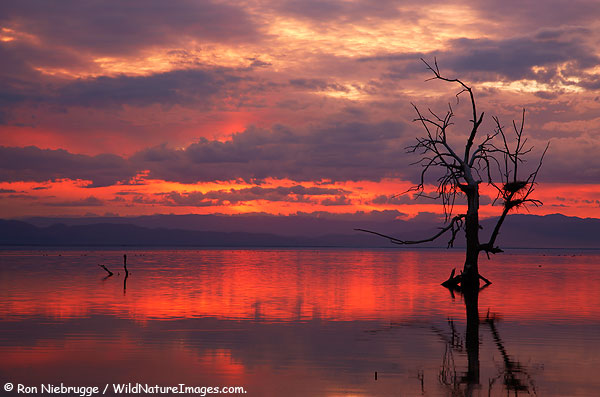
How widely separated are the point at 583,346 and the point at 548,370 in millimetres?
5120

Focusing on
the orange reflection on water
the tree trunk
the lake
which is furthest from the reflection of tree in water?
the tree trunk

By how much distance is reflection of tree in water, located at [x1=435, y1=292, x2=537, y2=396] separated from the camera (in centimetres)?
1644

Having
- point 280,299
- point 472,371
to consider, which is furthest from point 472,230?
point 472,371

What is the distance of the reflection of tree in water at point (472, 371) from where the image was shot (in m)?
16.4

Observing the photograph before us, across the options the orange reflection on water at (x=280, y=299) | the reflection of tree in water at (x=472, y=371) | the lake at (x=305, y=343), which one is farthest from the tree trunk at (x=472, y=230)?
the reflection of tree in water at (x=472, y=371)

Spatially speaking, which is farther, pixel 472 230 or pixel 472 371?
pixel 472 230

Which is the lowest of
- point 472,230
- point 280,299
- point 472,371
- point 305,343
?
point 280,299

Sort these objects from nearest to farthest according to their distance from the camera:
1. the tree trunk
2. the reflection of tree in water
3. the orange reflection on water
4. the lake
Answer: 1. the reflection of tree in water
2. the lake
3. the orange reflection on water
4. the tree trunk

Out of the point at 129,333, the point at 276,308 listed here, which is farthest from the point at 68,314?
the point at 276,308

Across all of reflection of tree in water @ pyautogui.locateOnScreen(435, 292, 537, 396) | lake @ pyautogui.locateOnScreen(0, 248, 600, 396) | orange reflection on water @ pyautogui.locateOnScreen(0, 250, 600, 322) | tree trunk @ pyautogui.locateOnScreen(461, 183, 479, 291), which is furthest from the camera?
tree trunk @ pyautogui.locateOnScreen(461, 183, 479, 291)

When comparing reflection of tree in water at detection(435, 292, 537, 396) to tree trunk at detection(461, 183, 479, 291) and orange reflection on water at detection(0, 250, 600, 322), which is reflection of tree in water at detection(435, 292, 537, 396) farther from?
tree trunk at detection(461, 183, 479, 291)

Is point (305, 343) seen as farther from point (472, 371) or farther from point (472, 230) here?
point (472, 230)

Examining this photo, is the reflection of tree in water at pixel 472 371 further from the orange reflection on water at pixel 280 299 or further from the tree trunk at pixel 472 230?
the tree trunk at pixel 472 230

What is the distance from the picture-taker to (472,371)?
18516 millimetres
